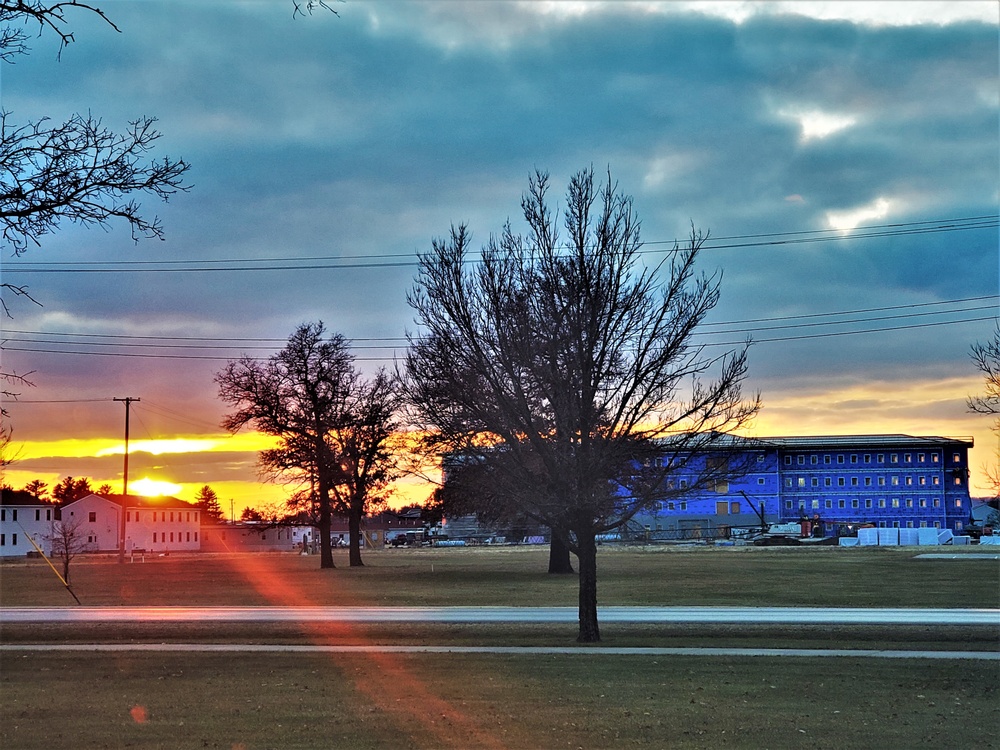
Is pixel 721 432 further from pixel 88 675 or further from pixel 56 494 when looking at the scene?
pixel 56 494

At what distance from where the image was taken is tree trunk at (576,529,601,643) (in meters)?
20.8

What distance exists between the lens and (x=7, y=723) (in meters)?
13.5

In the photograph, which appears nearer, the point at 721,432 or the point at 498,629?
the point at 721,432

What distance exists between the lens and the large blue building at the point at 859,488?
124m

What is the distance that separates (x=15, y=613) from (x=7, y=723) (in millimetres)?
20197

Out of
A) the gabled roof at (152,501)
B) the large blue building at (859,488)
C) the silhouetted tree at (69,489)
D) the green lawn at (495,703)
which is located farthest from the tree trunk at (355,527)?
the silhouetted tree at (69,489)

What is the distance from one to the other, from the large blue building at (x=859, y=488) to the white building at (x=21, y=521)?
74.1m

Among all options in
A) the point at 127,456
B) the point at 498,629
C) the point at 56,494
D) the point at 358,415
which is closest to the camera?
the point at 498,629

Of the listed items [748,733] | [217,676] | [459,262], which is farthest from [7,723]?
[459,262]

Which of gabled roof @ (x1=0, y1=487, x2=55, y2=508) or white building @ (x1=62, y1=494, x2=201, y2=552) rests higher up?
gabled roof @ (x1=0, y1=487, x2=55, y2=508)

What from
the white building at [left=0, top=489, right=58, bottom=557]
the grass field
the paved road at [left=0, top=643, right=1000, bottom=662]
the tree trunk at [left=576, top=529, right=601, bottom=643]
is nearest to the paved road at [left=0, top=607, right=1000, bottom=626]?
the grass field

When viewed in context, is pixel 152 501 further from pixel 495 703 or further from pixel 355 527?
pixel 495 703

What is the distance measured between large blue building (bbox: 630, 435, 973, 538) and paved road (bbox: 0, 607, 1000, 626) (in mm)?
95593

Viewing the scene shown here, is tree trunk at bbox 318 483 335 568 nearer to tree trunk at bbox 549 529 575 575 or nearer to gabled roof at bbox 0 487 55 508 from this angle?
tree trunk at bbox 549 529 575 575
